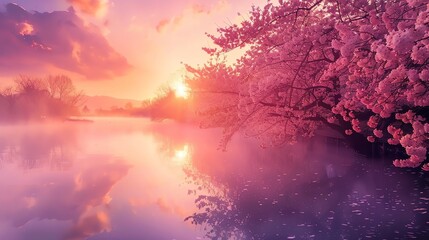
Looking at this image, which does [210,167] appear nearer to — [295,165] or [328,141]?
[295,165]

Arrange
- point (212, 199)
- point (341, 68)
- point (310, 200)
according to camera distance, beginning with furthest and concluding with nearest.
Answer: point (212, 199) → point (310, 200) → point (341, 68)

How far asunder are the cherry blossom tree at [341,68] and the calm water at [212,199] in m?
2.55

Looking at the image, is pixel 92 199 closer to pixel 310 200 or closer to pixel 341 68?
pixel 310 200

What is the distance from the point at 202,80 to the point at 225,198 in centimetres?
650

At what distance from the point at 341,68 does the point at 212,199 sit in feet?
26.2

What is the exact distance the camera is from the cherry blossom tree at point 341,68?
5965mm

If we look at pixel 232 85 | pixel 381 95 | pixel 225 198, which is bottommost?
pixel 225 198

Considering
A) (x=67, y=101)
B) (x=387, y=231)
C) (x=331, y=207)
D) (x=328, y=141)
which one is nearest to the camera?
(x=387, y=231)

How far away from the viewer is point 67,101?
93.8m

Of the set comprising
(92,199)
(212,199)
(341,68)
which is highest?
(341,68)

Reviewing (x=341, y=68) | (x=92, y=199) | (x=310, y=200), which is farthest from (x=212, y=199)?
(x=341, y=68)

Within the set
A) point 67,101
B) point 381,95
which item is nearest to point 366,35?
point 381,95

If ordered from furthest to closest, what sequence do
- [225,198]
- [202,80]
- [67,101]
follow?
[67,101] → [202,80] → [225,198]

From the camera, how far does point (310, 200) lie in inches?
546
